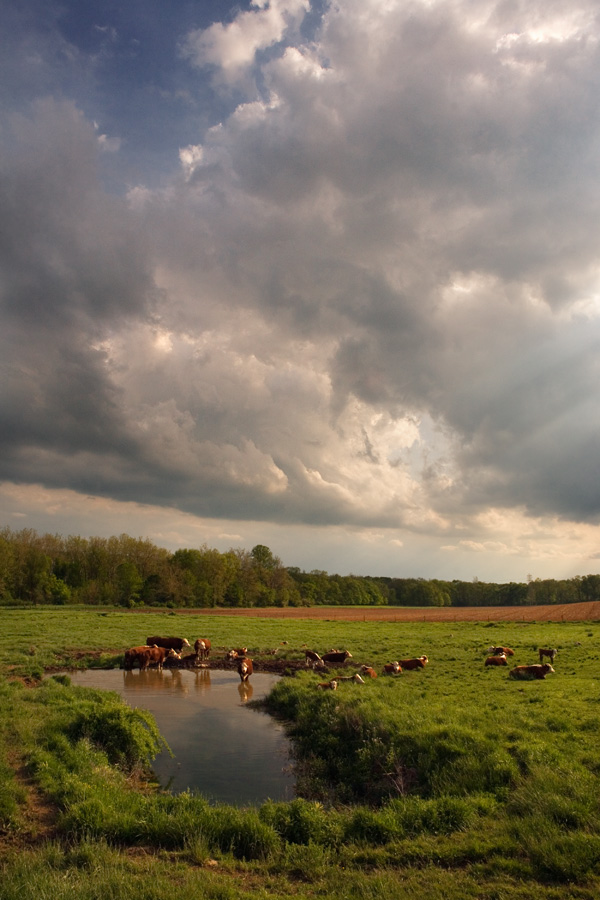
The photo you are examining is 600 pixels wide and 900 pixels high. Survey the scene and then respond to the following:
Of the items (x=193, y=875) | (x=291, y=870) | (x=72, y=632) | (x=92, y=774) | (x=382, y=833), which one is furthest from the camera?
(x=72, y=632)

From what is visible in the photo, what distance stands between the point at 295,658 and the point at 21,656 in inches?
565

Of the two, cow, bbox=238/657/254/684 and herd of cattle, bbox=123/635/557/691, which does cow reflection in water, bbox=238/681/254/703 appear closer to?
cow, bbox=238/657/254/684

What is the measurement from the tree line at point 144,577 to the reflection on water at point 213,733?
68.6 metres

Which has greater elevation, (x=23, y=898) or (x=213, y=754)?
(x=23, y=898)

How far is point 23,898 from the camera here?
5.86m

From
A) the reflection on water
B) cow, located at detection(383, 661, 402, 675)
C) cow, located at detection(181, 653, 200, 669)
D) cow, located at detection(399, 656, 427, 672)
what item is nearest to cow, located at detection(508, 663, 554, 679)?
cow, located at detection(399, 656, 427, 672)

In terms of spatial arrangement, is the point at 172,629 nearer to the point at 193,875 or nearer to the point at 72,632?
the point at 72,632

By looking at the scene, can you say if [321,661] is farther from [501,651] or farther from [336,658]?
[501,651]

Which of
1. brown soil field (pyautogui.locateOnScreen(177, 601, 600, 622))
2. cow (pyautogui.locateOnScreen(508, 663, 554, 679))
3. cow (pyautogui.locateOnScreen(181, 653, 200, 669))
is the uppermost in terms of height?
cow (pyautogui.locateOnScreen(508, 663, 554, 679))

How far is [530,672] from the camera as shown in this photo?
21312 millimetres

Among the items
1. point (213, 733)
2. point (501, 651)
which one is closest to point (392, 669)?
point (501, 651)

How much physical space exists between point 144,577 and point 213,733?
306 ft

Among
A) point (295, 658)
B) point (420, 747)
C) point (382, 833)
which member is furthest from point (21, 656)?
point (382, 833)

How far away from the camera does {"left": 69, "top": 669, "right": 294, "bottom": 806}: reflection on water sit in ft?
40.0
